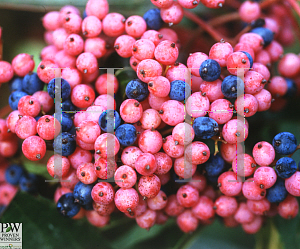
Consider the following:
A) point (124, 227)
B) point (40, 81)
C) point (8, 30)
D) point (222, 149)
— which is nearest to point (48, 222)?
point (124, 227)

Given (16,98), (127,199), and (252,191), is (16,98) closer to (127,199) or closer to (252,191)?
(127,199)

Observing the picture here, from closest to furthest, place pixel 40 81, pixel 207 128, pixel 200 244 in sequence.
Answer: pixel 207 128
pixel 40 81
pixel 200 244

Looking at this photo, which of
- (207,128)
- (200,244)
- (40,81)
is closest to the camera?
(207,128)

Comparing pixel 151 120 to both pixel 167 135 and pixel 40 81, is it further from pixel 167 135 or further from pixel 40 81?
pixel 40 81

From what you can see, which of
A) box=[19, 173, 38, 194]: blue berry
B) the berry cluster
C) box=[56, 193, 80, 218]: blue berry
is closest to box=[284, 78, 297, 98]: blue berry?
the berry cluster

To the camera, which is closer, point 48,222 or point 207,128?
point 207,128

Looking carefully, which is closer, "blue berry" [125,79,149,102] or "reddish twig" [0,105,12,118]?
"blue berry" [125,79,149,102]

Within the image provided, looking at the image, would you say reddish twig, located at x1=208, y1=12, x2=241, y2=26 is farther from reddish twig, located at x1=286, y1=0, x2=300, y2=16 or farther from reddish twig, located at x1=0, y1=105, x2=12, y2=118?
reddish twig, located at x1=0, y1=105, x2=12, y2=118
